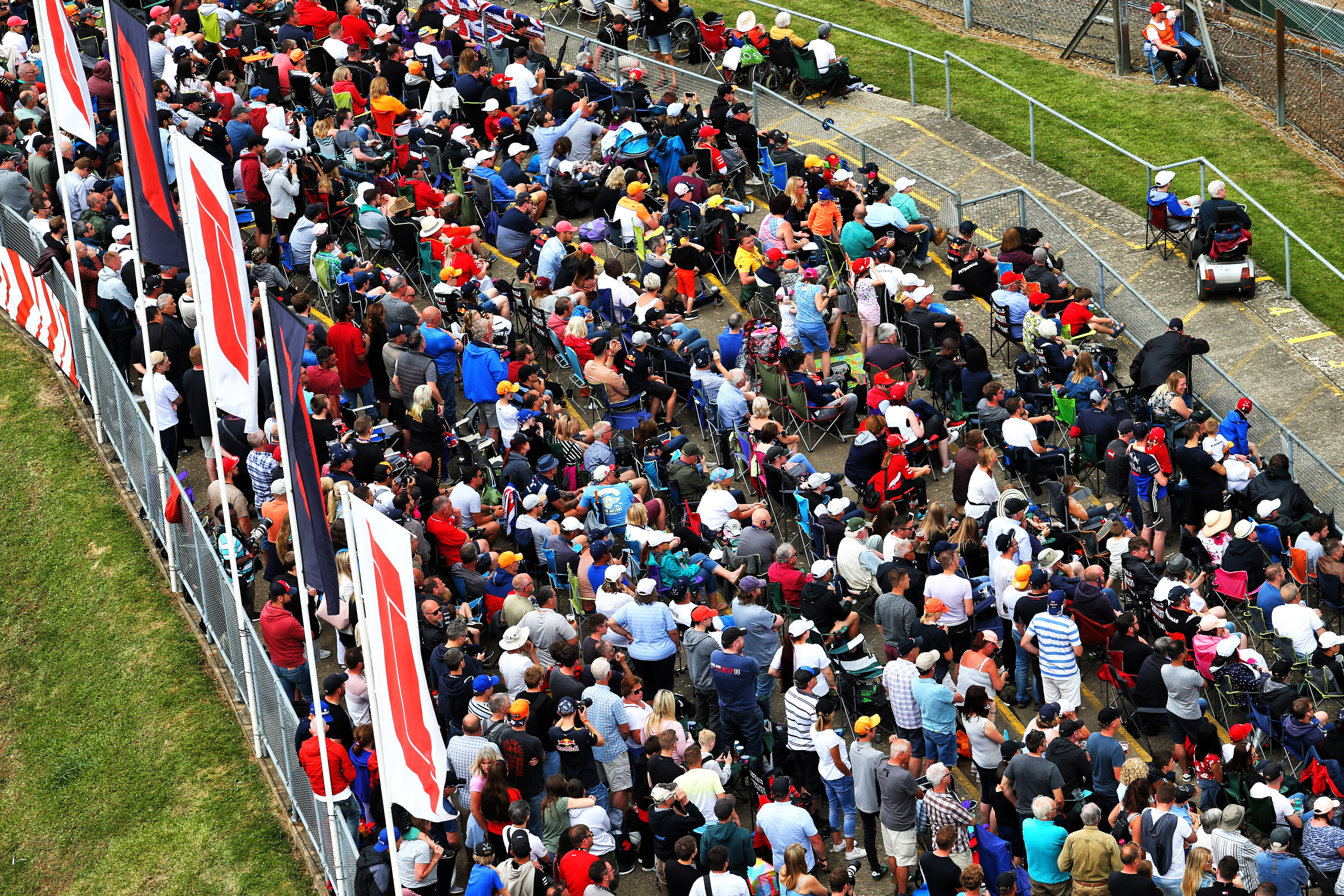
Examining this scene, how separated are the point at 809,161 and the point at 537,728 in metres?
11.9

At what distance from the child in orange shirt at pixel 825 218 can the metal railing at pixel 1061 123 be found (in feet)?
13.1

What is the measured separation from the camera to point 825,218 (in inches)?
837

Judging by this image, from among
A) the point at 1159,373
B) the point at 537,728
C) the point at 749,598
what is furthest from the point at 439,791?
the point at 1159,373

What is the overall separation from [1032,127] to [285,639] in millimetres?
16946

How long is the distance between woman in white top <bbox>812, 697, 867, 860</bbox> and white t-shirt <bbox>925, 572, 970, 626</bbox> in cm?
161

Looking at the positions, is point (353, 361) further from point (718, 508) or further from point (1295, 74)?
point (1295, 74)

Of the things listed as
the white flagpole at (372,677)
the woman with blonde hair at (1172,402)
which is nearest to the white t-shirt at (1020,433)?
the woman with blonde hair at (1172,402)

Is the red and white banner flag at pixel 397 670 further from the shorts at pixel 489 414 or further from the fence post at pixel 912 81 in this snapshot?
the fence post at pixel 912 81

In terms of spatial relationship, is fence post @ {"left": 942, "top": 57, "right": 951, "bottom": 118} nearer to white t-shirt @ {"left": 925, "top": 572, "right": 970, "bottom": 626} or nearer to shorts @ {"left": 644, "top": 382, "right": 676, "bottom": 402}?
shorts @ {"left": 644, "top": 382, "right": 676, "bottom": 402}

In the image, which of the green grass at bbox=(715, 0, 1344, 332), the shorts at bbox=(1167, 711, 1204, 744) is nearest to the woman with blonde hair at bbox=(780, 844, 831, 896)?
the shorts at bbox=(1167, 711, 1204, 744)

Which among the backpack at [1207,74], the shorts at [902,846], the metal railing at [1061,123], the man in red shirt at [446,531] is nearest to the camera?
the shorts at [902,846]

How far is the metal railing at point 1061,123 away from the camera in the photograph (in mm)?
23484

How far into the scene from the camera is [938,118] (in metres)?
27.6

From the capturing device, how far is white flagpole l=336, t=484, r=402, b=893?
10570mm
